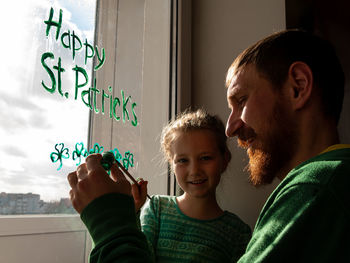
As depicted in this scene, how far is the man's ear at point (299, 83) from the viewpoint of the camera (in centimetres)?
64

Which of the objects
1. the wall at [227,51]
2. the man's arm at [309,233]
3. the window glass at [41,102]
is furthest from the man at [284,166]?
the wall at [227,51]

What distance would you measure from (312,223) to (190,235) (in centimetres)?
59

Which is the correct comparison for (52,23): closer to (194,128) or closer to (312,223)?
(194,128)

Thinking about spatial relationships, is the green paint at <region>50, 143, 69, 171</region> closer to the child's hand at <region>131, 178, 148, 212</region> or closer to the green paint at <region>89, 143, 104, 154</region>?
the green paint at <region>89, 143, 104, 154</region>

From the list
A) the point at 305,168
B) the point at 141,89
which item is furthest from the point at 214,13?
the point at 305,168

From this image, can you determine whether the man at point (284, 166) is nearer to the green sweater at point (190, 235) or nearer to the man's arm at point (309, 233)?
the man's arm at point (309, 233)

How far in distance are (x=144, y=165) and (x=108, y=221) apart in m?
0.66

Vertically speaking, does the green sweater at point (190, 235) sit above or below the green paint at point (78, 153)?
below

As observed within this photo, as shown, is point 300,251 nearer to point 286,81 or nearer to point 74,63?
point 286,81

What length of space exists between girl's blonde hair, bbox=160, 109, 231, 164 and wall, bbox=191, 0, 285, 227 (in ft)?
0.36

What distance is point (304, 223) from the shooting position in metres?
0.42

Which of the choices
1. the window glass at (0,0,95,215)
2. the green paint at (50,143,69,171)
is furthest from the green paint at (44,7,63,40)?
the green paint at (50,143,69,171)

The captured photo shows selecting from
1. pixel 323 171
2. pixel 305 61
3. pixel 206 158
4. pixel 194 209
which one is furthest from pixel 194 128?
pixel 323 171

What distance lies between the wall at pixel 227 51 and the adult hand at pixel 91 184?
635 mm
